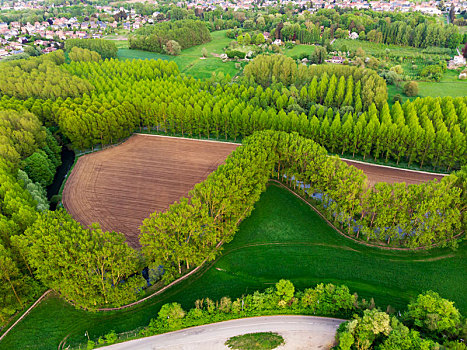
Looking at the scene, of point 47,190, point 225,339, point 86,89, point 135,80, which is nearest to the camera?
point 225,339

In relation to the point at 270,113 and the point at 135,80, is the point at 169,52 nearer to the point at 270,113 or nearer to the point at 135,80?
the point at 135,80

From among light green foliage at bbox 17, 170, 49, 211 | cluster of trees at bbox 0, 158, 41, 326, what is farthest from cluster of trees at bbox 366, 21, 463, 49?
cluster of trees at bbox 0, 158, 41, 326

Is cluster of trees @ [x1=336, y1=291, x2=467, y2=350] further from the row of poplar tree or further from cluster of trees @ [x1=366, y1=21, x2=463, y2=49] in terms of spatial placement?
cluster of trees @ [x1=366, y1=21, x2=463, y2=49]

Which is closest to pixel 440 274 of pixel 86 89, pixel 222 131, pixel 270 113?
pixel 270 113

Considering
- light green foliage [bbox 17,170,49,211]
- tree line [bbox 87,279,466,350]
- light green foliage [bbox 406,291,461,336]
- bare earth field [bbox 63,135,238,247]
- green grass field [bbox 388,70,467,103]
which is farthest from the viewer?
green grass field [bbox 388,70,467,103]

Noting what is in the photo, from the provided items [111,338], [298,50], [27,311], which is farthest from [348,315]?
[298,50]

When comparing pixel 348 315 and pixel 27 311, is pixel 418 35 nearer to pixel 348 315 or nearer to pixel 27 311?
pixel 348 315
